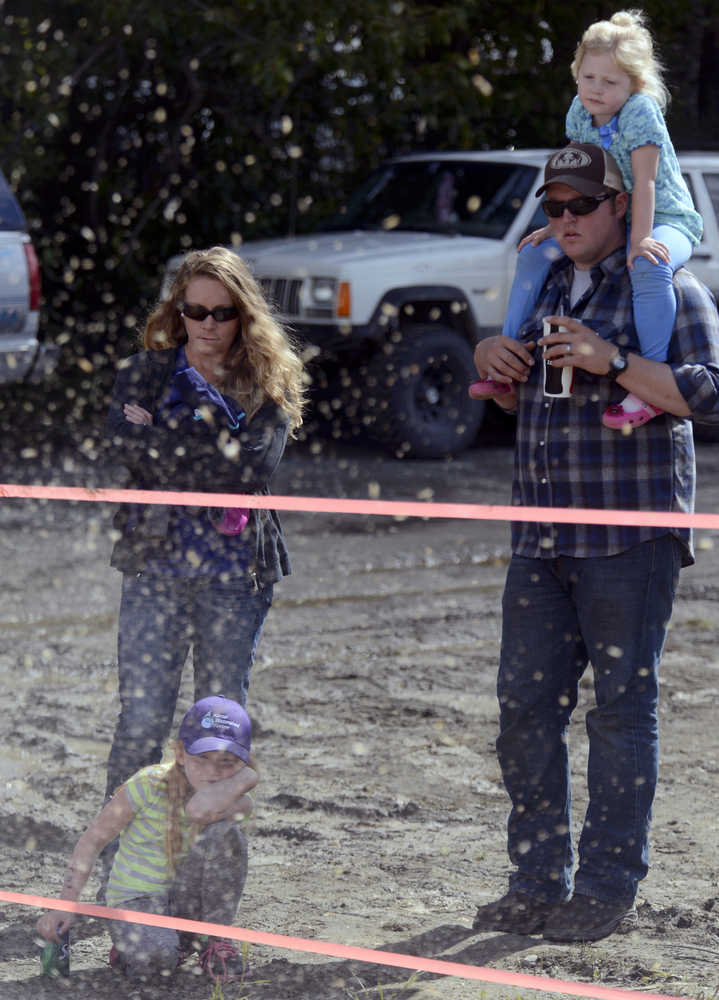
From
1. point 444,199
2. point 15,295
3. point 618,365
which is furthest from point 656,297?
point 444,199

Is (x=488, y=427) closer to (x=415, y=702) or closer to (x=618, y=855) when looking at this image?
(x=415, y=702)

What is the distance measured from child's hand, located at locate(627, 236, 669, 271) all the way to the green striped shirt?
1.62 meters

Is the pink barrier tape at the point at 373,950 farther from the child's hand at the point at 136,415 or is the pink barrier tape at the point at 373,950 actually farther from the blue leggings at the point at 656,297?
the blue leggings at the point at 656,297

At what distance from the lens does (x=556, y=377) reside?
3.59m

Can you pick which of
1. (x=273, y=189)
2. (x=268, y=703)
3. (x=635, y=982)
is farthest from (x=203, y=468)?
(x=273, y=189)

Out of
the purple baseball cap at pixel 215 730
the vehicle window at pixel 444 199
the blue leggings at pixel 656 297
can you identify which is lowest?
the purple baseball cap at pixel 215 730

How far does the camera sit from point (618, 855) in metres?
3.72

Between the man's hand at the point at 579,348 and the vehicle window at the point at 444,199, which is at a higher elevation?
the vehicle window at the point at 444,199

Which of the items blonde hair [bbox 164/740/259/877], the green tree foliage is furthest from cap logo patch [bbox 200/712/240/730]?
the green tree foliage

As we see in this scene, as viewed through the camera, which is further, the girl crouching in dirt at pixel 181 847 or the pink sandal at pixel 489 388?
the pink sandal at pixel 489 388

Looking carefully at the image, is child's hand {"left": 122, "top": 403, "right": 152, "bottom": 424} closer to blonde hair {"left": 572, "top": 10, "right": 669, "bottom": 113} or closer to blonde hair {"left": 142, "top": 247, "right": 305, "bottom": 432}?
blonde hair {"left": 142, "top": 247, "right": 305, "bottom": 432}

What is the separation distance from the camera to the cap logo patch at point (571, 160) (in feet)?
12.0

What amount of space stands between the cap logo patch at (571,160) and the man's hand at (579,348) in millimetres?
380

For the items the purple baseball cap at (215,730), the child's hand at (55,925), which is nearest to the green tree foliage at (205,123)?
the purple baseball cap at (215,730)
